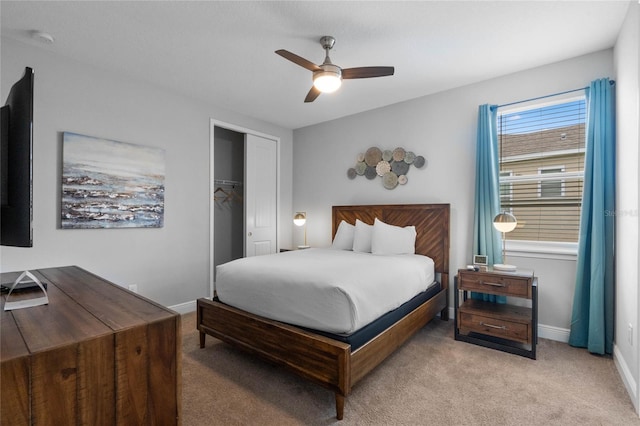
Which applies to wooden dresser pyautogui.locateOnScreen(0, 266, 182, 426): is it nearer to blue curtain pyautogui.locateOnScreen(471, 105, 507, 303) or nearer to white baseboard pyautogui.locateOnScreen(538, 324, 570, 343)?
blue curtain pyautogui.locateOnScreen(471, 105, 507, 303)

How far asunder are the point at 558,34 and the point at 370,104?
2.03m

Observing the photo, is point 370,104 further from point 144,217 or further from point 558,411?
point 558,411

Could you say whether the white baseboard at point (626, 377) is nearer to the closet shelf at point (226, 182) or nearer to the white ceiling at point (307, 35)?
the white ceiling at point (307, 35)

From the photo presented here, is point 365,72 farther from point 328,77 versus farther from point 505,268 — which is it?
point 505,268


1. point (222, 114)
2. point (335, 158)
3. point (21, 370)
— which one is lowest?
point (21, 370)

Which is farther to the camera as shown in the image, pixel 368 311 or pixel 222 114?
pixel 222 114

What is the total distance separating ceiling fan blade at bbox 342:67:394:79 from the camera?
7.86 ft

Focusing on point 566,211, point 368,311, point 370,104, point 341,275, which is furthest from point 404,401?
point 370,104

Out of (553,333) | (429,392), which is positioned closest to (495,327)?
(553,333)

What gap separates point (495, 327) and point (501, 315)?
12cm

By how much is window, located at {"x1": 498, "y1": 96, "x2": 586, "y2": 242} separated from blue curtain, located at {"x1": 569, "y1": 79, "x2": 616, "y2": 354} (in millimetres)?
274

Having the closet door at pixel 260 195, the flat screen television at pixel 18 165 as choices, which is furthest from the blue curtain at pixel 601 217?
the closet door at pixel 260 195

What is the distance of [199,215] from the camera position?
3.92 meters

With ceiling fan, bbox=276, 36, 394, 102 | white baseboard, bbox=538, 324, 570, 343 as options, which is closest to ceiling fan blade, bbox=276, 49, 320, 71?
ceiling fan, bbox=276, 36, 394, 102
